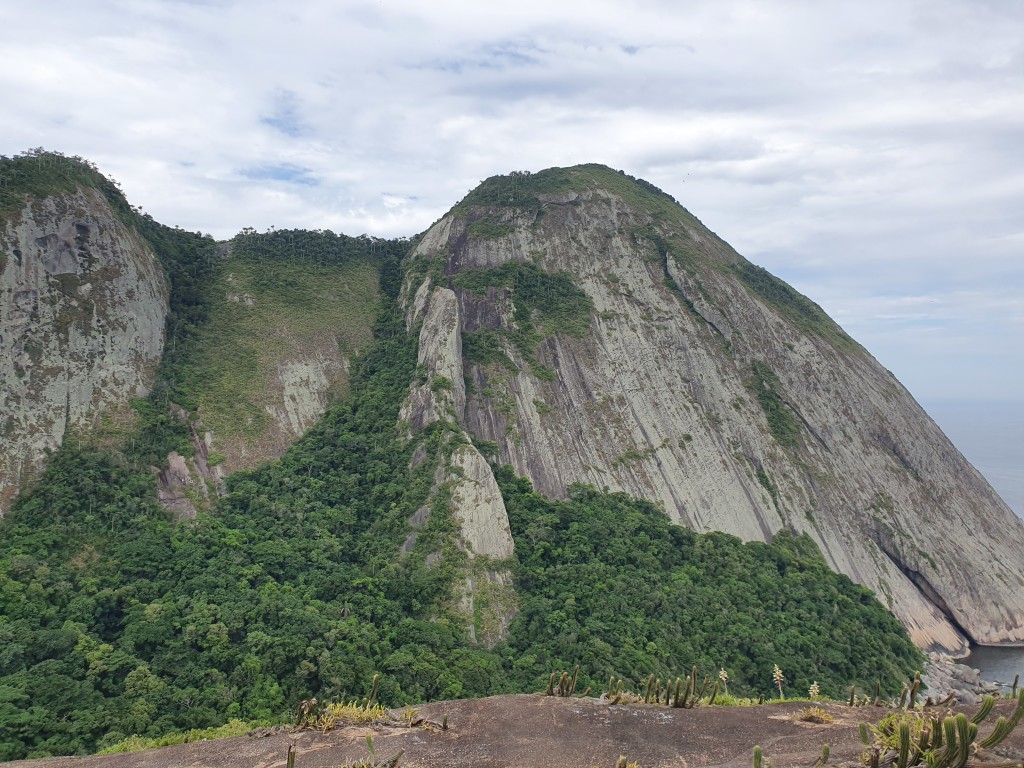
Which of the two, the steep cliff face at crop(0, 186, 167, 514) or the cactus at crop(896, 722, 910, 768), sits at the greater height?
the steep cliff face at crop(0, 186, 167, 514)

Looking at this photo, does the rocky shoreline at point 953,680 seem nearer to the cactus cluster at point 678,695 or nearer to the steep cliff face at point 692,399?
the steep cliff face at point 692,399

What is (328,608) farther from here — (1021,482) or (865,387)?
(1021,482)

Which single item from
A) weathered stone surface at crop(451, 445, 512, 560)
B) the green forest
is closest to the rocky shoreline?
the green forest

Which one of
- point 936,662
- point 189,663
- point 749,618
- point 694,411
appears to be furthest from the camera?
point 694,411

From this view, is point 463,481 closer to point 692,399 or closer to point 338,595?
point 338,595

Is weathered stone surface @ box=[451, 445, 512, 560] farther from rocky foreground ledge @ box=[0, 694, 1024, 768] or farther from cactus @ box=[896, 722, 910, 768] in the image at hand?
cactus @ box=[896, 722, 910, 768]

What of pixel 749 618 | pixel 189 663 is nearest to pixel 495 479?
pixel 749 618

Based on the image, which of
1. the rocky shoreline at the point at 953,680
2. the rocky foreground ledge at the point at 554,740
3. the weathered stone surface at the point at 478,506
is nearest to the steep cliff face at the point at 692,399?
the rocky shoreline at the point at 953,680
